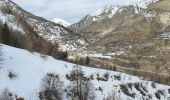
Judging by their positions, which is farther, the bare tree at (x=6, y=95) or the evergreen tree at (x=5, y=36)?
the evergreen tree at (x=5, y=36)

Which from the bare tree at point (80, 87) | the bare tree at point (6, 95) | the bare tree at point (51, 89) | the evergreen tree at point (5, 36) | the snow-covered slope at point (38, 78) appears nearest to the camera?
the bare tree at point (6, 95)

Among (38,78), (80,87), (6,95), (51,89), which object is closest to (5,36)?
(80,87)

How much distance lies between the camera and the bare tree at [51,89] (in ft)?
103

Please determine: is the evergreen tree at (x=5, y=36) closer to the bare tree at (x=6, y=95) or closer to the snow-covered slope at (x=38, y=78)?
the snow-covered slope at (x=38, y=78)

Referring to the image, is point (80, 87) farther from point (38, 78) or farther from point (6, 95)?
point (6, 95)

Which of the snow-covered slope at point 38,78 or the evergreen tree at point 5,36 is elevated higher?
the evergreen tree at point 5,36

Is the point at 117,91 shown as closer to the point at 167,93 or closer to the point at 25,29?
the point at 167,93

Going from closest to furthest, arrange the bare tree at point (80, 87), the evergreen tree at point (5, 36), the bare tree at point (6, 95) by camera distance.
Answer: the bare tree at point (6, 95) → the bare tree at point (80, 87) → the evergreen tree at point (5, 36)

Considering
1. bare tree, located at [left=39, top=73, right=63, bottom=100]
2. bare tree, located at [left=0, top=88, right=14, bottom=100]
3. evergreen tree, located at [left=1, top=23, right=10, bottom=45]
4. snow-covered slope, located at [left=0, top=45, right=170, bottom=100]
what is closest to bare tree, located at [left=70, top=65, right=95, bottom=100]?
snow-covered slope, located at [left=0, top=45, right=170, bottom=100]

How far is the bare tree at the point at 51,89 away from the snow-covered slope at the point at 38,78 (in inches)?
17.2

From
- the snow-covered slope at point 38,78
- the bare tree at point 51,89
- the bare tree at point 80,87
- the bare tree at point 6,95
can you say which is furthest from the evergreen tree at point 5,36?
the bare tree at point 6,95

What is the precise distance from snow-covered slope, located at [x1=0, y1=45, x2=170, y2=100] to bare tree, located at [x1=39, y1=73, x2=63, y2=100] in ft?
1.43

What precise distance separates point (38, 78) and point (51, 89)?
6.35 ft

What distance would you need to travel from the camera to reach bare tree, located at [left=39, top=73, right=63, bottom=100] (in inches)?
1236
